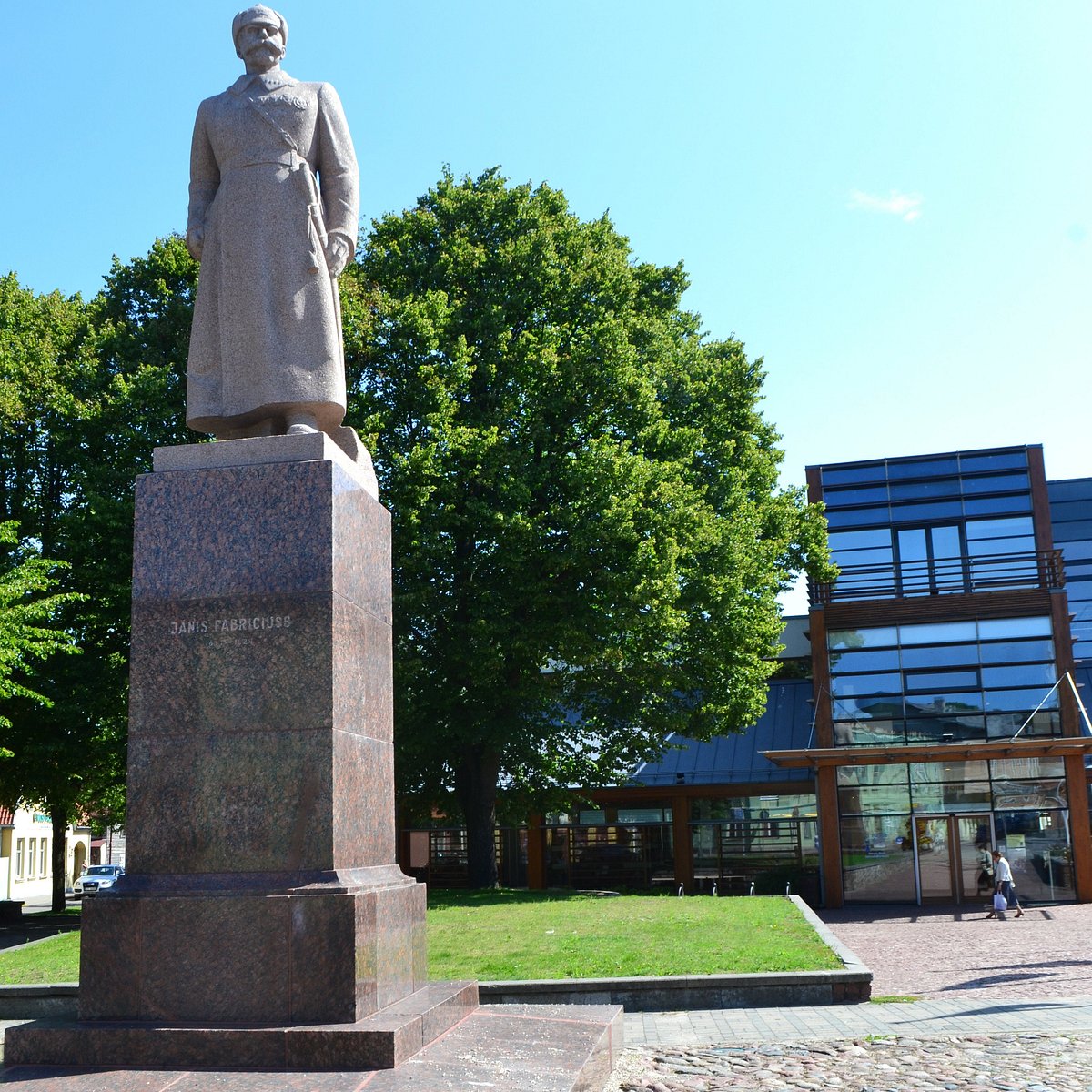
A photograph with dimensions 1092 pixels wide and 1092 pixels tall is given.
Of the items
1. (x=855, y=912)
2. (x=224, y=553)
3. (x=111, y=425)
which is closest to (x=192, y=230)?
(x=224, y=553)

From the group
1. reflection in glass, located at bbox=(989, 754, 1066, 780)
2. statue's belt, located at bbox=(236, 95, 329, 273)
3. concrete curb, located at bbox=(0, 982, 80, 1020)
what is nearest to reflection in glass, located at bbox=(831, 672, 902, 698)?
reflection in glass, located at bbox=(989, 754, 1066, 780)

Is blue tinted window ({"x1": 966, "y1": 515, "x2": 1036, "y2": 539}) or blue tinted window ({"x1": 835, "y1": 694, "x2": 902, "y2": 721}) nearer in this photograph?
blue tinted window ({"x1": 835, "y1": 694, "x2": 902, "y2": 721})

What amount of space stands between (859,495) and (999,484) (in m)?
4.29

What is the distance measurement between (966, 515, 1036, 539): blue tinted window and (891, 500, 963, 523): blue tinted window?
78 cm

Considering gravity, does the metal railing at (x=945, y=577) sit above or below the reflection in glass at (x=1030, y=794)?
above

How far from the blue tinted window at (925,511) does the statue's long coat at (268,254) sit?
33.5 metres

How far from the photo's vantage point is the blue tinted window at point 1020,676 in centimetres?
3331

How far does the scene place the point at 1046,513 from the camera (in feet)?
126

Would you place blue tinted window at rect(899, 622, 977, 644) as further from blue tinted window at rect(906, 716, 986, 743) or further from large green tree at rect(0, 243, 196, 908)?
large green tree at rect(0, 243, 196, 908)

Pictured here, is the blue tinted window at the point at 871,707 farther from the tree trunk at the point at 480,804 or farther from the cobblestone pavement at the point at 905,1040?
the cobblestone pavement at the point at 905,1040

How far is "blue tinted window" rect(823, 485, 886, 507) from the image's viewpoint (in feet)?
130

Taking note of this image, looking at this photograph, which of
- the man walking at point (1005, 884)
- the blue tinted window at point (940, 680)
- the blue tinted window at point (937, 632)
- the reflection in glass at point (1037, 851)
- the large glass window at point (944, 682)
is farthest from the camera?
the blue tinted window at point (937, 632)

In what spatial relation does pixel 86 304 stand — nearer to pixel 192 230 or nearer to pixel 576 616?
pixel 576 616

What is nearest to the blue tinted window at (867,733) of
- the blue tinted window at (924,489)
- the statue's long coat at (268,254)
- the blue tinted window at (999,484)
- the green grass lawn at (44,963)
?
the blue tinted window at (924,489)
